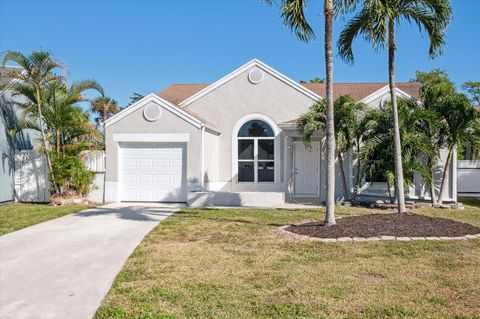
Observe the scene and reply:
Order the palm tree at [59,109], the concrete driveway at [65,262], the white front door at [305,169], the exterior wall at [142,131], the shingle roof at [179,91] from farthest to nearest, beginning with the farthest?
the shingle roof at [179,91] → the white front door at [305,169] → the exterior wall at [142,131] → the palm tree at [59,109] → the concrete driveway at [65,262]

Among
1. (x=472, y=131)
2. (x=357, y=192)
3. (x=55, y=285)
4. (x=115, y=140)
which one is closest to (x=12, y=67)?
(x=115, y=140)

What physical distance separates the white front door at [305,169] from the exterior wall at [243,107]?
74 centimetres

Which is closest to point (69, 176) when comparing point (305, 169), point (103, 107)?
point (305, 169)

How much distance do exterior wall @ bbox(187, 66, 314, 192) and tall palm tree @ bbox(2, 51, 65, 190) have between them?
5.84 m

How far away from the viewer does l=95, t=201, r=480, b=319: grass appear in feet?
15.8

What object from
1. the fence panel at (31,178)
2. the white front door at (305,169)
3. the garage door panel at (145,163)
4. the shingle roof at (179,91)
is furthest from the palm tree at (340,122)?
the fence panel at (31,178)

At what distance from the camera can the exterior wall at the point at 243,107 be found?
1708cm

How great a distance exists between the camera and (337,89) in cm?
2088

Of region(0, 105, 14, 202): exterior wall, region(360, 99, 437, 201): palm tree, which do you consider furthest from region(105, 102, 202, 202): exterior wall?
region(360, 99, 437, 201): palm tree

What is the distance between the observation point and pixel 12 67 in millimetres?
16172

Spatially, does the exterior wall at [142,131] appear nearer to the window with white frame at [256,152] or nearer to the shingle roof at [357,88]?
the window with white frame at [256,152]

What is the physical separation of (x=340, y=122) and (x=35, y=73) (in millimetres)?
11306

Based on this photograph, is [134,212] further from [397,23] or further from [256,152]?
[397,23]

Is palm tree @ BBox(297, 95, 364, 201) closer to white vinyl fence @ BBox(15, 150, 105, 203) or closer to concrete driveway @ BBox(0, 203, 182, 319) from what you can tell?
concrete driveway @ BBox(0, 203, 182, 319)
